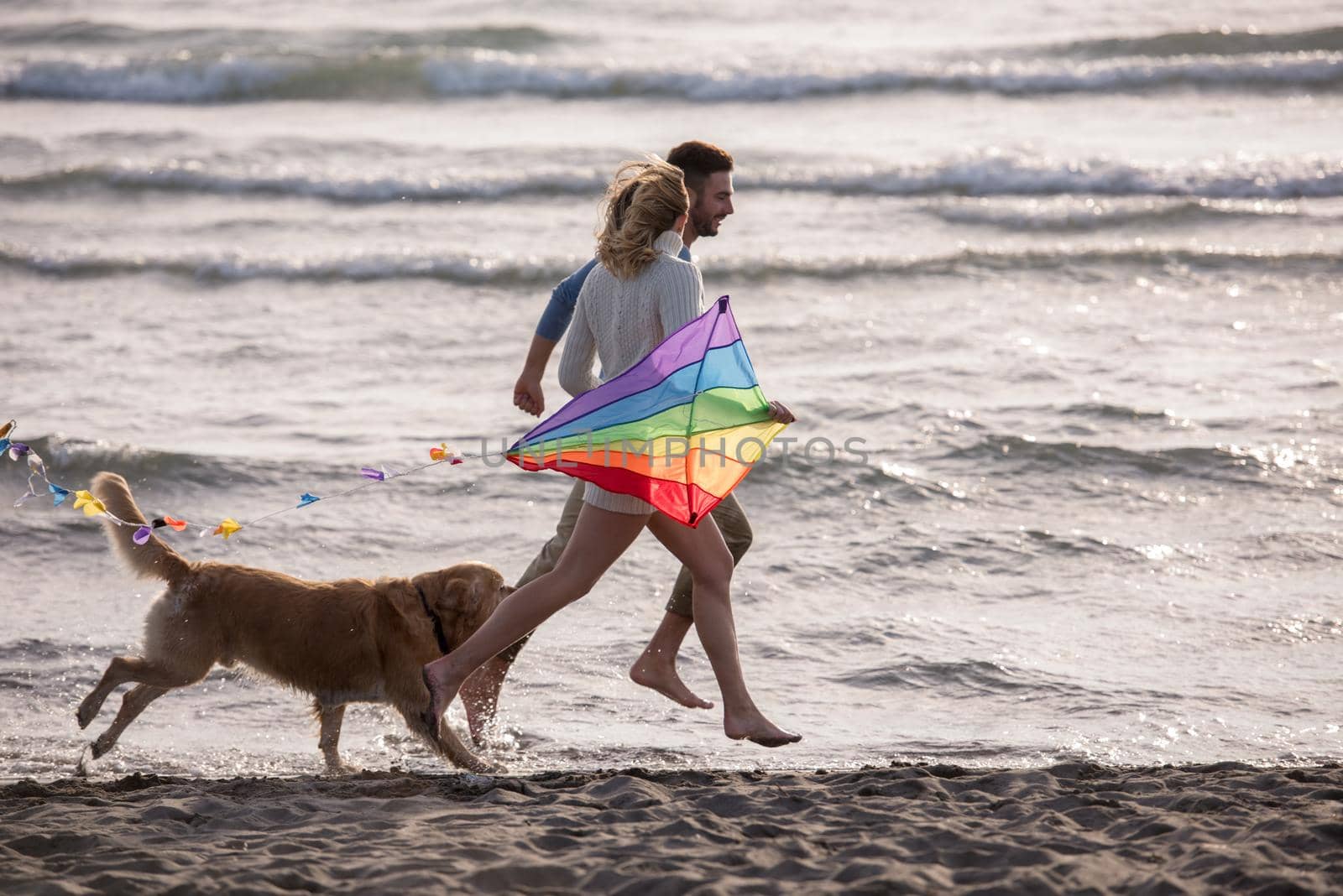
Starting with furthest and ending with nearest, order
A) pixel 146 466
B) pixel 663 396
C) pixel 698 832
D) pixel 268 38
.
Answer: pixel 268 38 < pixel 146 466 < pixel 663 396 < pixel 698 832

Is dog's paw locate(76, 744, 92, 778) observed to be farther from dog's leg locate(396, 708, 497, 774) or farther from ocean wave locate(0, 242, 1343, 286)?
ocean wave locate(0, 242, 1343, 286)

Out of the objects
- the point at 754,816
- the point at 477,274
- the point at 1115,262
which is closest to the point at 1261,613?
the point at 754,816

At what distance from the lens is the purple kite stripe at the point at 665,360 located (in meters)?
4.56

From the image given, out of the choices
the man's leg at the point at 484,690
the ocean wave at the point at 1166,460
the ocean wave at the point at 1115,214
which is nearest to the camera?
the man's leg at the point at 484,690

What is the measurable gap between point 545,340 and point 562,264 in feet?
26.7

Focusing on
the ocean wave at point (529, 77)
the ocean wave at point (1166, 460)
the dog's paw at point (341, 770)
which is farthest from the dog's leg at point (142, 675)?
the ocean wave at point (529, 77)

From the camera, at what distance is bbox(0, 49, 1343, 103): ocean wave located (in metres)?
19.3

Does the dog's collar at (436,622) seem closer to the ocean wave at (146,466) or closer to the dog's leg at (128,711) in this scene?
the dog's leg at (128,711)

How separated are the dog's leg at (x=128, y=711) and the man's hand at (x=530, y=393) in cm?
184

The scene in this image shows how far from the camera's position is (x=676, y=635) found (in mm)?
5355

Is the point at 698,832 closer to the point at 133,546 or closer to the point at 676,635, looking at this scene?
the point at 676,635

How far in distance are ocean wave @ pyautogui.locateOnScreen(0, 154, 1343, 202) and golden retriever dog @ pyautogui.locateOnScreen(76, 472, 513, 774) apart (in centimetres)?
1051

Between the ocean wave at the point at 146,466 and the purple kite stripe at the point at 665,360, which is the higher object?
the purple kite stripe at the point at 665,360

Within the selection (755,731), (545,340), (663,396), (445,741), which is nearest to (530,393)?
(545,340)
